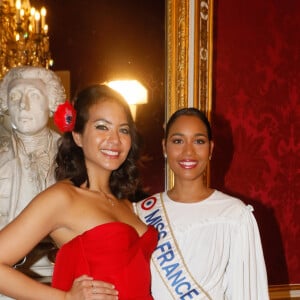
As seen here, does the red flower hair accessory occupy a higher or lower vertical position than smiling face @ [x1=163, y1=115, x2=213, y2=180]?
higher

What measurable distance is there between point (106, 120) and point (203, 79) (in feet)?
4.54

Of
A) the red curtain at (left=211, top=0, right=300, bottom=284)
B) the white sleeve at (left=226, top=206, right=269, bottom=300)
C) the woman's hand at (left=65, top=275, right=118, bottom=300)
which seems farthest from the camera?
the red curtain at (left=211, top=0, right=300, bottom=284)

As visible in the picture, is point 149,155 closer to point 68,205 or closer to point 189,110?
point 189,110

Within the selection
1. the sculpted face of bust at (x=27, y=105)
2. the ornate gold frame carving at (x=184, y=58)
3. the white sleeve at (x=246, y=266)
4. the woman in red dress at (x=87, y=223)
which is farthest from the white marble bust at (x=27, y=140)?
the ornate gold frame carving at (x=184, y=58)

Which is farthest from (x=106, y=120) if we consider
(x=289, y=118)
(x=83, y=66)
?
(x=289, y=118)

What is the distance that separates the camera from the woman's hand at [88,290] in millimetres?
1403

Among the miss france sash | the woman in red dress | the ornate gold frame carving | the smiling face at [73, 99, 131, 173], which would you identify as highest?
the ornate gold frame carving

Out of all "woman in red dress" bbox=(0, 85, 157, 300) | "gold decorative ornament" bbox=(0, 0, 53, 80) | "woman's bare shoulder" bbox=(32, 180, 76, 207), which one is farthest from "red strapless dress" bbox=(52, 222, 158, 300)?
"gold decorative ornament" bbox=(0, 0, 53, 80)

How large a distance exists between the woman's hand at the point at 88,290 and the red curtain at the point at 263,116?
5.29 feet

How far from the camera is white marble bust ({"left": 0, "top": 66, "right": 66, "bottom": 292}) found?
70.8 inches

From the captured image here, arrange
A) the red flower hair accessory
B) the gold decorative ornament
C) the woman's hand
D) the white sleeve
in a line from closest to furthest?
the woman's hand
the red flower hair accessory
the white sleeve
the gold decorative ornament

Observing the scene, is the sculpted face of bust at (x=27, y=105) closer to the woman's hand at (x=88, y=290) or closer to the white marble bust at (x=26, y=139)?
the white marble bust at (x=26, y=139)

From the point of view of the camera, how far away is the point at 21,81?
5.95 feet

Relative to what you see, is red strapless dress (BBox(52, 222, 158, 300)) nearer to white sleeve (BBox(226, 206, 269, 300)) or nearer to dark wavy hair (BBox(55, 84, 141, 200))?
dark wavy hair (BBox(55, 84, 141, 200))
